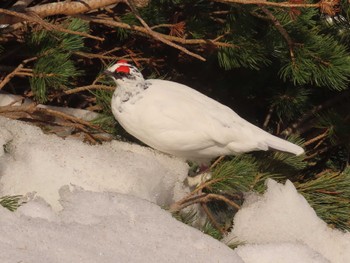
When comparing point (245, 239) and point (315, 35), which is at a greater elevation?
point (315, 35)

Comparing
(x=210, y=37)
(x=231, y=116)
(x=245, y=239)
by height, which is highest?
(x=210, y=37)

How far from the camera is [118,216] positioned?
2.21 metres

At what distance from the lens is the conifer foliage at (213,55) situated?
254cm

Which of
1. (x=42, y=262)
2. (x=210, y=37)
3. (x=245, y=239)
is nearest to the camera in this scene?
(x=42, y=262)

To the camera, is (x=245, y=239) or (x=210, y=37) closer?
(x=245, y=239)

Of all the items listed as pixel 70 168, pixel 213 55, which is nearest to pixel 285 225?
pixel 70 168

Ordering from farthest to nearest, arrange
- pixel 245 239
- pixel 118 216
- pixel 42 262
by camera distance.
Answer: pixel 245 239, pixel 118 216, pixel 42 262

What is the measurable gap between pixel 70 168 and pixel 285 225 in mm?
695

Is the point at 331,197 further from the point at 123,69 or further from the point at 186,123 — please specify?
the point at 123,69

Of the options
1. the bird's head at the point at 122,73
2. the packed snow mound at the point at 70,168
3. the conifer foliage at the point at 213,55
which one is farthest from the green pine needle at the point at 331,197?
the bird's head at the point at 122,73

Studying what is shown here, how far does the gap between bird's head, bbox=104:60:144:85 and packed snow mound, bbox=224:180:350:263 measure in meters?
0.57

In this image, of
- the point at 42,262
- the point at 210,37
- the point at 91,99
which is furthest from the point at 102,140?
the point at 42,262

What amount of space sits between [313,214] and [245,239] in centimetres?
24

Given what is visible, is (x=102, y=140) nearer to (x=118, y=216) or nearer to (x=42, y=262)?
(x=118, y=216)
